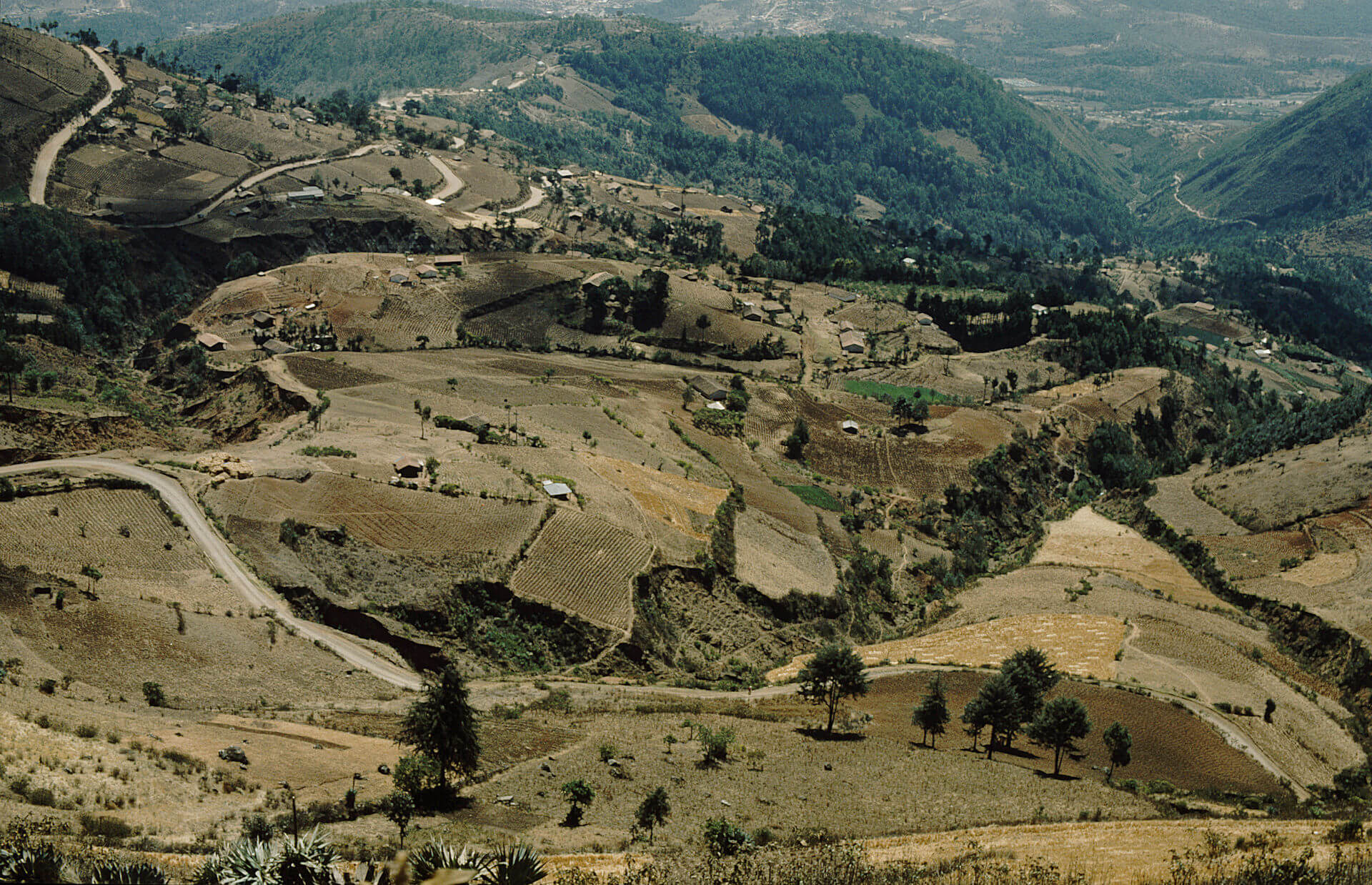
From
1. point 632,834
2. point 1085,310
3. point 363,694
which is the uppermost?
point 632,834

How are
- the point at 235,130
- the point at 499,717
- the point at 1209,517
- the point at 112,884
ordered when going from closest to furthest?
the point at 112,884, the point at 499,717, the point at 1209,517, the point at 235,130

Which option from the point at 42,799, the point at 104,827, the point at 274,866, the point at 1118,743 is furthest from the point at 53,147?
Answer: the point at 274,866


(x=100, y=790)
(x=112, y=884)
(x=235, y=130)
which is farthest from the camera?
(x=235, y=130)

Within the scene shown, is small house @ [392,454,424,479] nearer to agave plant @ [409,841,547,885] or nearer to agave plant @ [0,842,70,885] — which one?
agave plant @ [409,841,547,885]

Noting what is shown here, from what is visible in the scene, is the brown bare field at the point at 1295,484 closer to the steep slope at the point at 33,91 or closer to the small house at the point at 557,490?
the small house at the point at 557,490

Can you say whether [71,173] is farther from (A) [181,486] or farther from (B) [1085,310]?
(B) [1085,310]

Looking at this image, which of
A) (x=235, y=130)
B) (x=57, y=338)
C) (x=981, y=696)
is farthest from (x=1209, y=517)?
(x=235, y=130)
